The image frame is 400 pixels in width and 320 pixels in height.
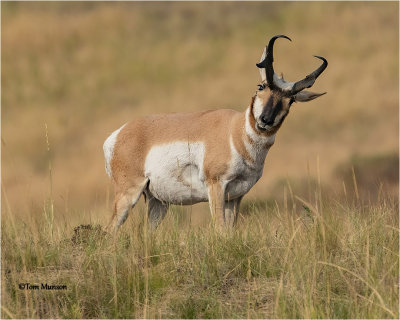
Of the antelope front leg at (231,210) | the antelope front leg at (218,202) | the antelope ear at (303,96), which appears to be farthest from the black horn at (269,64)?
the antelope front leg at (231,210)

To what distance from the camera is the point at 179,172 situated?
32.5ft

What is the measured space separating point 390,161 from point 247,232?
1666 cm

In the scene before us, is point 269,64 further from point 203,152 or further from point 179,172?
point 179,172

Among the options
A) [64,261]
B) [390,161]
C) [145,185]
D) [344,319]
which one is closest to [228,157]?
[145,185]

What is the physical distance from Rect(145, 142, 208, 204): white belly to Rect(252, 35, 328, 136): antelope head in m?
0.86

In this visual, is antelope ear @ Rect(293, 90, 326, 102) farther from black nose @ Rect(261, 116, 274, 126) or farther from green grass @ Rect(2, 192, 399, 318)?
green grass @ Rect(2, 192, 399, 318)

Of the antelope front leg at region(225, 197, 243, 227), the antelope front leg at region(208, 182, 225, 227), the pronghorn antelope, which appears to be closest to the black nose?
the pronghorn antelope

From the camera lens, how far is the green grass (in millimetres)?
6660

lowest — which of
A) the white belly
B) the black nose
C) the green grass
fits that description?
the green grass

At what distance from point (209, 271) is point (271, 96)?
2.64 metres

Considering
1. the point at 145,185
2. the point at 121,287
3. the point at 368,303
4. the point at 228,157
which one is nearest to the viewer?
the point at 368,303

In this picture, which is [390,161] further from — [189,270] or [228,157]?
[189,270]

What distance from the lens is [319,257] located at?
24.4 feet

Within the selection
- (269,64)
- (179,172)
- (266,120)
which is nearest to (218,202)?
(179,172)
